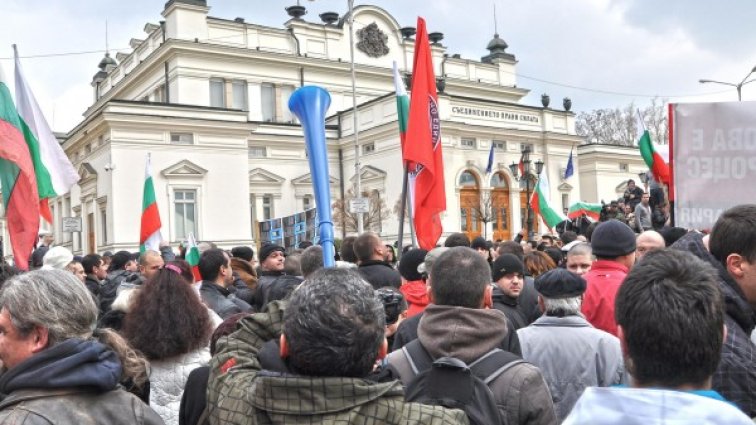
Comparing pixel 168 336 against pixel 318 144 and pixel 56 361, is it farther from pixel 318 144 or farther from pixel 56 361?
pixel 318 144

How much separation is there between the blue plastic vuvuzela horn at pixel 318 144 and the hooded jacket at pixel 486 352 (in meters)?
1.95

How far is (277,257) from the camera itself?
7.34m

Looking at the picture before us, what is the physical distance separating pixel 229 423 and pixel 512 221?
126 ft

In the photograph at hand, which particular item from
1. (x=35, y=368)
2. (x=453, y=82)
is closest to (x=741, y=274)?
(x=35, y=368)

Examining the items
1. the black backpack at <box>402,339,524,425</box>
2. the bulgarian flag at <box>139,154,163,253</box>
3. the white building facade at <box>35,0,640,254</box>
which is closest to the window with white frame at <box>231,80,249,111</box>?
the white building facade at <box>35,0,640,254</box>

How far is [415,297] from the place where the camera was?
5461mm

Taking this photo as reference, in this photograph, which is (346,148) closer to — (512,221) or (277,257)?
(512,221)

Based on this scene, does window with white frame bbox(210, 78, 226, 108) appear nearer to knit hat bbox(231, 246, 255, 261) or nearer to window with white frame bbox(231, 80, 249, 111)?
window with white frame bbox(231, 80, 249, 111)

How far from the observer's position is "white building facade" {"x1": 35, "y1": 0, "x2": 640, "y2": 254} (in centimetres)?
3300

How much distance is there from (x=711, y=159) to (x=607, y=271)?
95 centimetres

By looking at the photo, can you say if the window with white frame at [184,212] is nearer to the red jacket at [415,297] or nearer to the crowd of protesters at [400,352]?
the red jacket at [415,297]

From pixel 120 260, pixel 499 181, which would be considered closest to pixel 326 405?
pixel 120 260

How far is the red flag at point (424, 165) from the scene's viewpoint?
8.16 metres

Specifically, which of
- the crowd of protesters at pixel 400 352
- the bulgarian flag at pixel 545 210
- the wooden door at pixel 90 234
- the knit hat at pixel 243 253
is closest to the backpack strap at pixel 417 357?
the crowd of protesters at pixel 400 352
